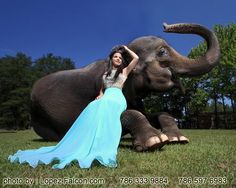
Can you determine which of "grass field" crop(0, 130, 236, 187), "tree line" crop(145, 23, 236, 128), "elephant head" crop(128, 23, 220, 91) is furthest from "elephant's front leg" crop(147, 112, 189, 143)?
"tree line" crop(145, 23, 236, 128)

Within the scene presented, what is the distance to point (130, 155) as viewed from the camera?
5.93m

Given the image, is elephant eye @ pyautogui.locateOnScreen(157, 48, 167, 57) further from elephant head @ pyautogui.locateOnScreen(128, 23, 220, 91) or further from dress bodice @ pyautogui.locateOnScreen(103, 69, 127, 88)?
dress bodice @ pyautogui.locateOnScreen(103, 69, 127, 88)

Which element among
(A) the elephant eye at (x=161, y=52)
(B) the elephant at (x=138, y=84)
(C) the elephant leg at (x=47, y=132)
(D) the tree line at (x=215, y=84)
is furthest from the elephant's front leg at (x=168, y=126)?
(D) the tree line at (x=215, y=84)

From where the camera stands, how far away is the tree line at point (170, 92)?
32.1m

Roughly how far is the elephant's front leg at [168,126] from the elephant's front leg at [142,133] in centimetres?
106

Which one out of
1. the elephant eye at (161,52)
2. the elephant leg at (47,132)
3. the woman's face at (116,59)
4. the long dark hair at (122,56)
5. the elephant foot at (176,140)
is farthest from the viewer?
the elephant leg at (47,132)

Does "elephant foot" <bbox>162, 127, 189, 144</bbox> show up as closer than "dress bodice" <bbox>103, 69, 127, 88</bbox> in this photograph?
No

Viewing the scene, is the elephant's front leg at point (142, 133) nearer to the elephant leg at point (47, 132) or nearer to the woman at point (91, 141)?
the woman at point (91, 141)

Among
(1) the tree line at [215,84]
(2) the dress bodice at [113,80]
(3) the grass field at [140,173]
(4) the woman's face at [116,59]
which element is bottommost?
(3) the grass field at [140,173]

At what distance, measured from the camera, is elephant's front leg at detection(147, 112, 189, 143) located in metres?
7.87

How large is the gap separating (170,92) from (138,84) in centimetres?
2191

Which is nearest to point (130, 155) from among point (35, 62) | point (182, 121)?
point (182, 121)

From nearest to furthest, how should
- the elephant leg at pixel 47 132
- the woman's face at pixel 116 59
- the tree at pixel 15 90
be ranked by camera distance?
the woman's face at pixel 116 59 < the elephant leg at pixel 47 132 < the tree at pixel 15 90

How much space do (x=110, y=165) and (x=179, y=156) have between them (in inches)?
51.8
